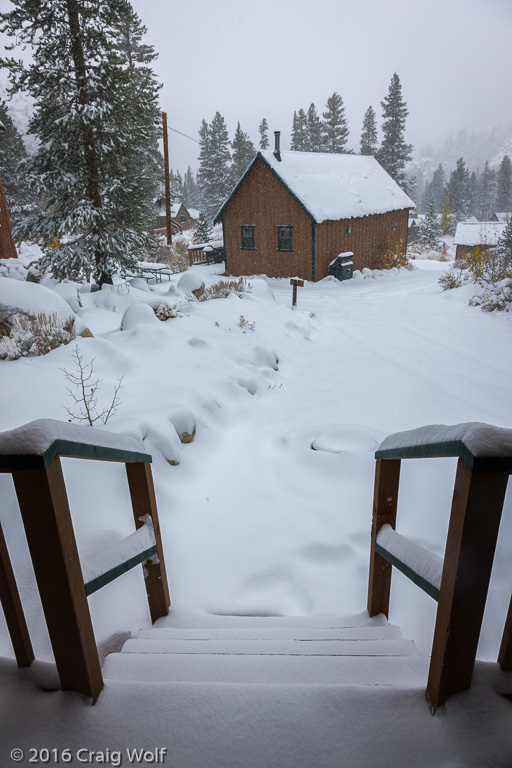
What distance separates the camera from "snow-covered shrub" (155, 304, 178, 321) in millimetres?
9805

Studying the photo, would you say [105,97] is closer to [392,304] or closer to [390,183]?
[392,304]

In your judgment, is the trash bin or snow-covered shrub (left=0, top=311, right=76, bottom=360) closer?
snow-covered shrub (left=0, top=311, right=76, bottom=360)

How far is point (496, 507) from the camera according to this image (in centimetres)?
116

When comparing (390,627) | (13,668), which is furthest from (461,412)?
(13,668)

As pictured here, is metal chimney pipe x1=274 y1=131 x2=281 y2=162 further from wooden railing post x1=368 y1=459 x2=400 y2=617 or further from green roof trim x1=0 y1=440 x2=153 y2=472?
green roof trim x1=0 y1=440 x2=153 y2=472

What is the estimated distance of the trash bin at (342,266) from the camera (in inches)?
813

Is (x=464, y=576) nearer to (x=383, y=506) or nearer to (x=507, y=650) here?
(x=507, y=650)

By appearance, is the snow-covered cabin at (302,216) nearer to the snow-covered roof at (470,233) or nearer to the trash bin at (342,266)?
the trash bin at (342,266)

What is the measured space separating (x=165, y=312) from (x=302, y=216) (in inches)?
504

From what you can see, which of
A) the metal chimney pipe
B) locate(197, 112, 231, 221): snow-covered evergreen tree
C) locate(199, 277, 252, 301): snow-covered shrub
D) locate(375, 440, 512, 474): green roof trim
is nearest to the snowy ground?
locate(375, 440, 512, 474): green roof trim

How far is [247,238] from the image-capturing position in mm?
22953

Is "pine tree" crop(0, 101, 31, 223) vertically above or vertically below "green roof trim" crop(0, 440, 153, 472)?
above

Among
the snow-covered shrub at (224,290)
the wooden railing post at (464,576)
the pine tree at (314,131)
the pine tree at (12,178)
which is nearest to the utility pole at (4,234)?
the snow-covered shrub at (224,290)

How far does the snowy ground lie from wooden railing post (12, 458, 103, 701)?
94 millimetres
